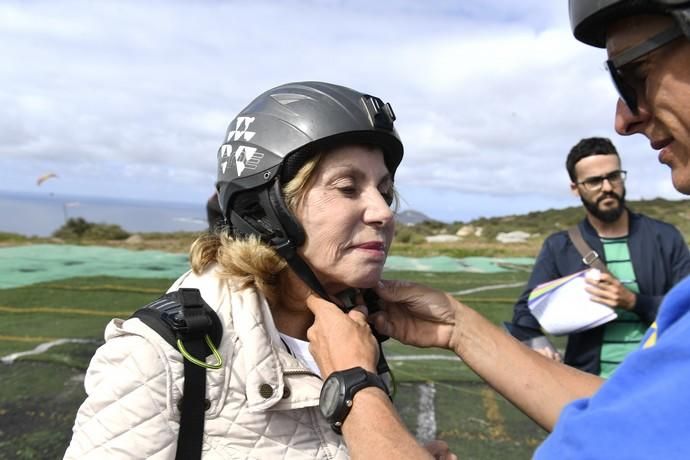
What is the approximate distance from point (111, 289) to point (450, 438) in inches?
303

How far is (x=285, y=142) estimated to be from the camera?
94.0 inches

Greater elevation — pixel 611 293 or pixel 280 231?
pixel 280 231

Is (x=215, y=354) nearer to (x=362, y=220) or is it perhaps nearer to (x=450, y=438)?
(x=362, y=220)

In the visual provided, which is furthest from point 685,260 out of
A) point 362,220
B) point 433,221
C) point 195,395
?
point 433,221

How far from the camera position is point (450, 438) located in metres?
5.63

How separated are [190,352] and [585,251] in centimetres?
356

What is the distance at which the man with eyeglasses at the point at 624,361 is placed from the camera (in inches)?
40.4

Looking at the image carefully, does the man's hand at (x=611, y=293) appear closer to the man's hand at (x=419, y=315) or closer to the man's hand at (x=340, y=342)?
the man's hand at (x=419, y=315)

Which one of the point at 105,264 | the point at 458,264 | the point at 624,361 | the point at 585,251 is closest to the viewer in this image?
the point at 624,361

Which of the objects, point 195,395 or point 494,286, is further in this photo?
point 494,286

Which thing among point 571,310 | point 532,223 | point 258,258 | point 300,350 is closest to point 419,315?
point 300,350

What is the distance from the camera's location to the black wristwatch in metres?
1.85

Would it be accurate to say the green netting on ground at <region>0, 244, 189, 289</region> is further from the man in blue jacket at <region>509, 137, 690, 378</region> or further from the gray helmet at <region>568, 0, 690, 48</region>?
the gray helmet at <region>568, 0, 690, 48</region>

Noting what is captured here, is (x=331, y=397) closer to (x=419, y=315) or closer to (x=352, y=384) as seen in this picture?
(x=352, y=384)
